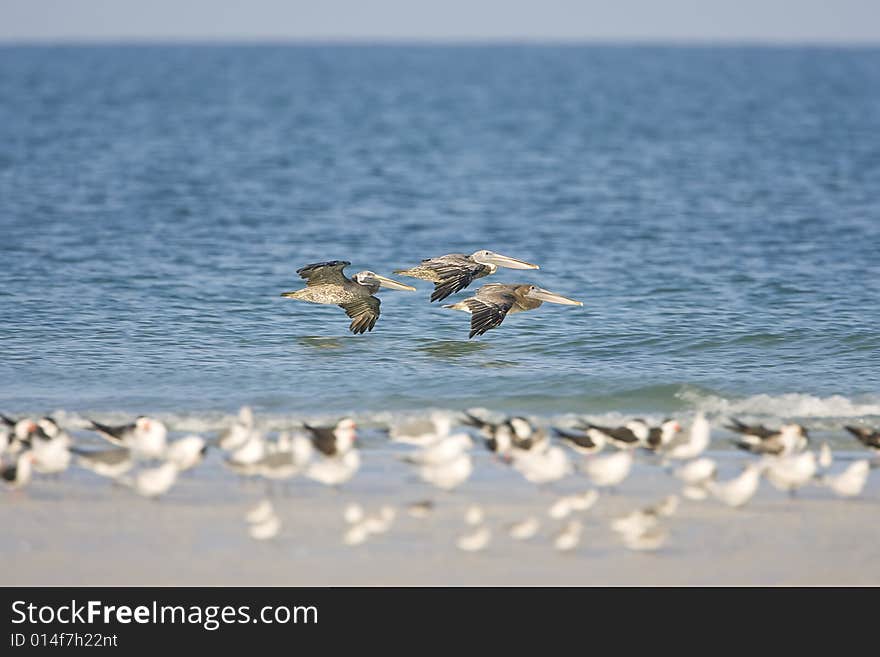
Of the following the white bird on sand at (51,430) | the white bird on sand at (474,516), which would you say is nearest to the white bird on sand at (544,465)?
the white bird on sand at (474,516)

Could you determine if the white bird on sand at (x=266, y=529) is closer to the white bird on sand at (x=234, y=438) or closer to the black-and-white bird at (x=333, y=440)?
the black-and-white bird at (x=333, y=440)

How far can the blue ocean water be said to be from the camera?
13836mm

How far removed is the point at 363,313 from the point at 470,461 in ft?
20.5

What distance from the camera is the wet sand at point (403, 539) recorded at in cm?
861

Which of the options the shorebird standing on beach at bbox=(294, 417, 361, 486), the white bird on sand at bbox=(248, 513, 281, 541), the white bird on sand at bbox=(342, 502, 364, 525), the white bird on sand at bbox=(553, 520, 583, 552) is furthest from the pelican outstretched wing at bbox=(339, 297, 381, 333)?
the white bird on sand at bbox=(553, 520, 583, 552)

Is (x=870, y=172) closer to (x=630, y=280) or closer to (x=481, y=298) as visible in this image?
(x=630, y=280)

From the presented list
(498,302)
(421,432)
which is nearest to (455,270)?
(498,302)

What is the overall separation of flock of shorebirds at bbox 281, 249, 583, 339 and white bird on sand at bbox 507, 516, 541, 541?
636 centimetres

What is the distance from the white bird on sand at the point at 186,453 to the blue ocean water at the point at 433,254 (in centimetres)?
264

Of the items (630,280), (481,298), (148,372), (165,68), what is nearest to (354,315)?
(481,298)

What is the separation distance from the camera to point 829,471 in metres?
10.9

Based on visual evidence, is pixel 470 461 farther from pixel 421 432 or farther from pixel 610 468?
pixel 610 468

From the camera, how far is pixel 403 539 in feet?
30.0
